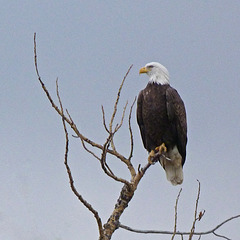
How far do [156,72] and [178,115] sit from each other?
91 centimetres

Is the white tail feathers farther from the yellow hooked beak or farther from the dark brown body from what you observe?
the yellow hooked beak

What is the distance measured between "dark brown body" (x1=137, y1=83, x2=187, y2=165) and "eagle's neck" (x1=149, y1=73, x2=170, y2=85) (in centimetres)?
21

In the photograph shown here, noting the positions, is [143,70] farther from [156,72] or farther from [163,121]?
[163,121]

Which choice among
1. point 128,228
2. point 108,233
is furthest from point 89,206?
point 128,228

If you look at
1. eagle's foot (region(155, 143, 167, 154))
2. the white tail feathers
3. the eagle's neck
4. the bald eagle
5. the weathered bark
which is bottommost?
the weathered bark

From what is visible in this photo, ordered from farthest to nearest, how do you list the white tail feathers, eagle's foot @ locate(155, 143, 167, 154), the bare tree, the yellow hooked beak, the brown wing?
the yellow hooked beak < the white tail feathers < the brown wing < eagle's foot @ locate(155, 143, 167, 154) < the bare tree

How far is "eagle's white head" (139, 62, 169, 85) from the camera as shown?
23.5 ft

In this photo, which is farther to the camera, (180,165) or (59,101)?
(180,165)

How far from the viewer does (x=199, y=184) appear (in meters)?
4.27

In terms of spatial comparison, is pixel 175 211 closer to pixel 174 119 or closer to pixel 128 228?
pixel 128 228

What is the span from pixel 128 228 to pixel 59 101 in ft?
4.70

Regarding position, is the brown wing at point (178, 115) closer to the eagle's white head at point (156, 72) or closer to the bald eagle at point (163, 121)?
the bald eagle at point (163, 121)

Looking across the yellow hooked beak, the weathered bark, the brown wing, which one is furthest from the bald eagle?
the weathered bark

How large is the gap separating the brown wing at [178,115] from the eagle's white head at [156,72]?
0.34 metres
